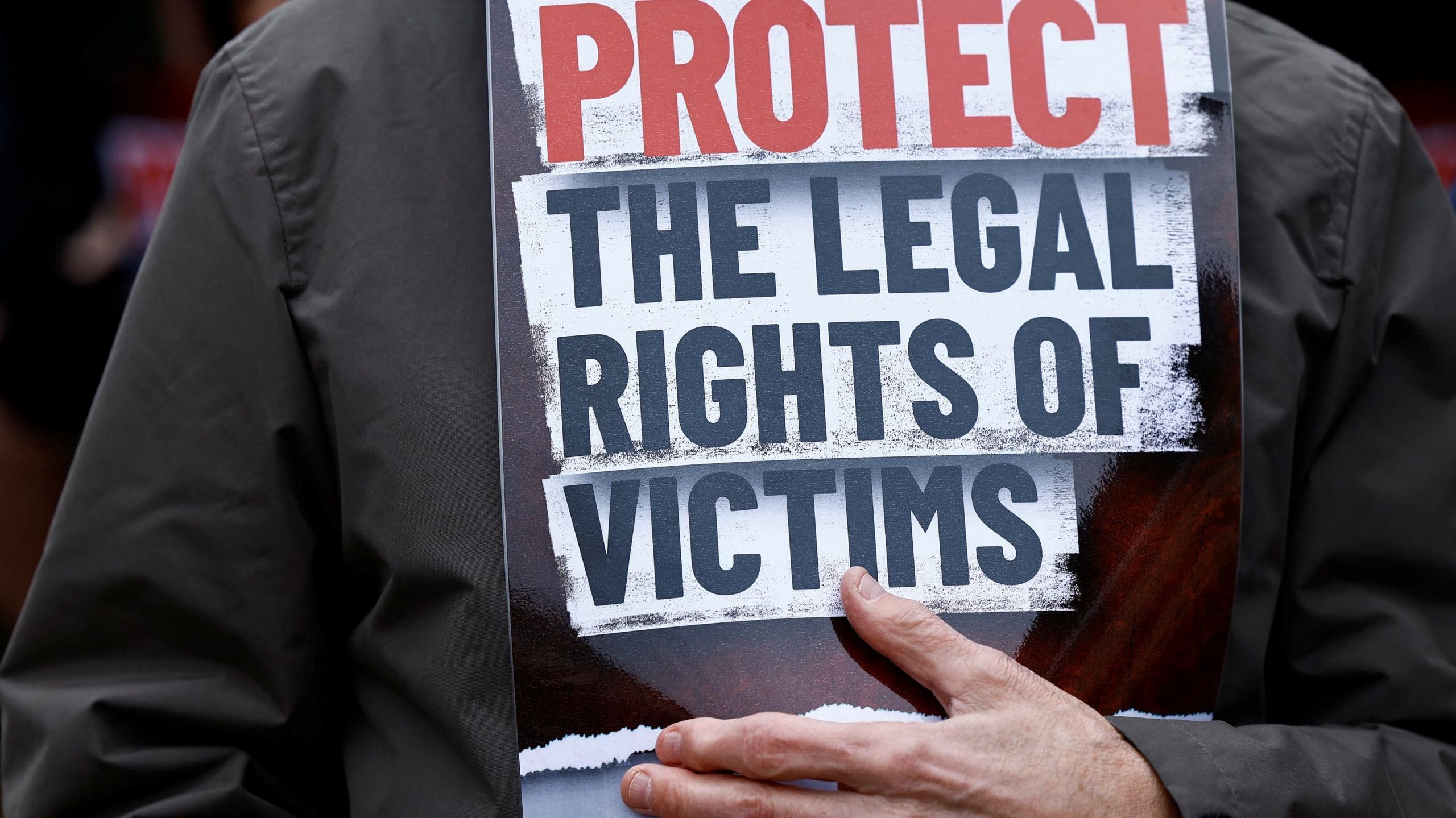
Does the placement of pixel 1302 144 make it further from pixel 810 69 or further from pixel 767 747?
pixel 767 747

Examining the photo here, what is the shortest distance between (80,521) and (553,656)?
44 centimetres

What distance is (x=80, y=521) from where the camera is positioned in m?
1.10

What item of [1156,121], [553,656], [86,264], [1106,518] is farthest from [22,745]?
[86,264]

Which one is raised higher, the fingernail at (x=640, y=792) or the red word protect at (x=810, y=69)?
the red word protect at (x=810, y=69)

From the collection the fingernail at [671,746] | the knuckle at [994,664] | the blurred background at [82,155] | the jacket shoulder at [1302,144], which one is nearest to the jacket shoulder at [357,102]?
the fingernail at [671,746]

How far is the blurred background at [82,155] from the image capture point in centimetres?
277

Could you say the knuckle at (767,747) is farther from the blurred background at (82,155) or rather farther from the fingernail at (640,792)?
the blurred background at (82,155)

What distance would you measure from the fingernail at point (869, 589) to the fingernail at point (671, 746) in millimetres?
194

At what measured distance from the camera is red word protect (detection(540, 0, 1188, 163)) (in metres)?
1.13

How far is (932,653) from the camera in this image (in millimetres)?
1054

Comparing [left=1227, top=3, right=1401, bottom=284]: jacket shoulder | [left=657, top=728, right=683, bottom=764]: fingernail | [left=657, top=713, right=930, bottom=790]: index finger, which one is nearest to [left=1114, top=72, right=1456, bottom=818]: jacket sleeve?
[left=1227, top=3, right=1401, bottom=284]: jacket shoulder

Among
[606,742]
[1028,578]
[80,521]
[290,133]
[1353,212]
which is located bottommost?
[606,742]

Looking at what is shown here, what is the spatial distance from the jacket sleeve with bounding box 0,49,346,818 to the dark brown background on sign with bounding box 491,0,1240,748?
0.21m

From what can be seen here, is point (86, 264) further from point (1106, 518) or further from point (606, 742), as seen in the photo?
point (1106, 518)
